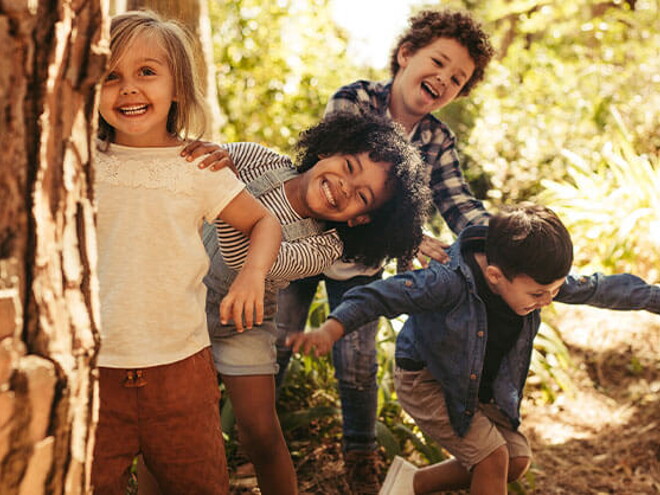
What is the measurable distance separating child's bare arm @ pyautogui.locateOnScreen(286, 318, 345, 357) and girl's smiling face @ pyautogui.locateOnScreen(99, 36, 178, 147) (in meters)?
0.64

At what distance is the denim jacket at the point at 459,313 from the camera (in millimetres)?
2264

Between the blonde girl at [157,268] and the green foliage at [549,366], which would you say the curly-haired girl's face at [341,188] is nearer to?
the blonde girl at [157,268]

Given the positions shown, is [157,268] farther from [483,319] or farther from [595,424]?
[595,424]

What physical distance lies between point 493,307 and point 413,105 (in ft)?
2.76

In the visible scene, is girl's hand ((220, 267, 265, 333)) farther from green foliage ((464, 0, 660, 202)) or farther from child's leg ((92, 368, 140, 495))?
green foliage ((464, 0, 660, 202))

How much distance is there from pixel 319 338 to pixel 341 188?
1.50ft

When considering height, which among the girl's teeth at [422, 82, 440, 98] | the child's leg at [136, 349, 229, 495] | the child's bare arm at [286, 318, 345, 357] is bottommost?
the child's leg at [136, 349, 229, 495]

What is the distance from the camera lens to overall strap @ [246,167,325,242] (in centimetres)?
216

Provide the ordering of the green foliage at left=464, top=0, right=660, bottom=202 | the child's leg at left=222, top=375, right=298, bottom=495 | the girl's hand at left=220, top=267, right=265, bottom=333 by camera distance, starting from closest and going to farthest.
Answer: the girl's hand at left=220, top=267, right=265, bottom=333 → the child's leg at left=222, top=375, right=298, bottom=495 → the green foliage at left=464, top=0, right=660, bottom=202

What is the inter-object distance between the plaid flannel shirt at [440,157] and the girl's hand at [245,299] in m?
1.26

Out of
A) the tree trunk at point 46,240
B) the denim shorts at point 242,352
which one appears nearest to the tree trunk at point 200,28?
the denim shorts at point 242,352

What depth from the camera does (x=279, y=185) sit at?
2.23m

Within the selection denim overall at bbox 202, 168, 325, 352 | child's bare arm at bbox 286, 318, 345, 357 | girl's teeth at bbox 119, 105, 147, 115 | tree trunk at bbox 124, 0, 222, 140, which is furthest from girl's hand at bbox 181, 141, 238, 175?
tree trunk at bbox 124, 0, 222, 140

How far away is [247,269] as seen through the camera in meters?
1.73
